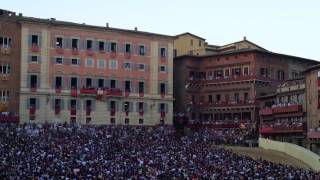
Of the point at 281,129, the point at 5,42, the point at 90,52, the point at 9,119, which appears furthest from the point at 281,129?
the point at 5,42

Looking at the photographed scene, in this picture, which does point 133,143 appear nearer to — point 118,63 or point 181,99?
point 118,63

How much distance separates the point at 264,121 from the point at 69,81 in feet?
79.3

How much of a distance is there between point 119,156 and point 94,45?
24.7 metres

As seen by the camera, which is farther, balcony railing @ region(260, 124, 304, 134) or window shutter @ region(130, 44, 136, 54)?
window shutter @ region(130, 44, 136, 54)

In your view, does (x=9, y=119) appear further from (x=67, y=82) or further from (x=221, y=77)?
(x=221, y=77)

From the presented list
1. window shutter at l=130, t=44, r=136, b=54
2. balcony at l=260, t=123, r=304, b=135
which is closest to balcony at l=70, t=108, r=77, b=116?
window shutter at l=130, t=44, r=136, b=54

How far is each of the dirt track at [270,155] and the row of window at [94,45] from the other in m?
19.5

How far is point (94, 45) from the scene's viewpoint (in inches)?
3034

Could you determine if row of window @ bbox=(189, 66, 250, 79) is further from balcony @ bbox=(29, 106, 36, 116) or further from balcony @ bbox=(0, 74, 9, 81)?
balcony @ bbox=(0, 74, 9, 81)

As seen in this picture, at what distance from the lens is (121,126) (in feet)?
245

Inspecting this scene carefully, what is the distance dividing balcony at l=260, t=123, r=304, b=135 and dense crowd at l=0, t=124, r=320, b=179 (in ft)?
12.3

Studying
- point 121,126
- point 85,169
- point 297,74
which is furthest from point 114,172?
point 297,74

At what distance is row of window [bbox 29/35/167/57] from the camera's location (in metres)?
74.6

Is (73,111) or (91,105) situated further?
(91,105)
